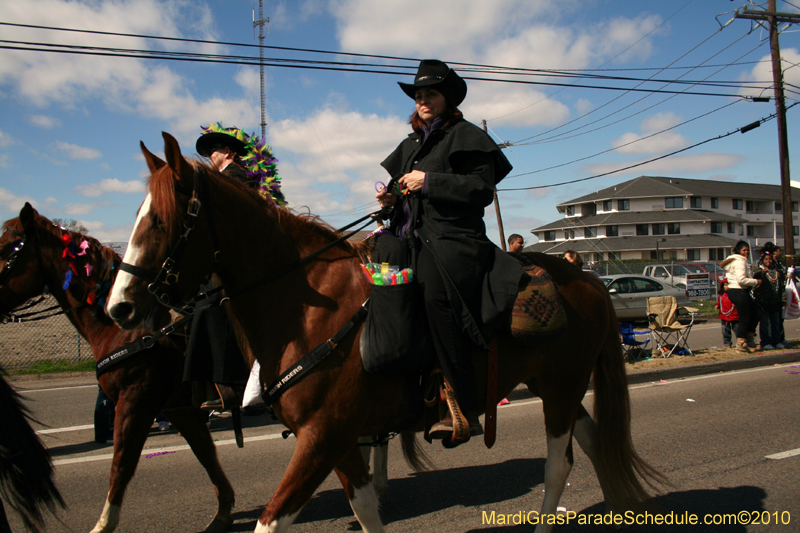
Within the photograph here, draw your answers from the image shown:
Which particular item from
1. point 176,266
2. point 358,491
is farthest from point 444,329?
point 176,266

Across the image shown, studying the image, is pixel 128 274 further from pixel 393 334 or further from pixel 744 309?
pixel 744 309

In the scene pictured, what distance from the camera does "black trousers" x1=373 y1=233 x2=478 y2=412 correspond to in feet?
8.44

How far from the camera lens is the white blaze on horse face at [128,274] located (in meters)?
2.20

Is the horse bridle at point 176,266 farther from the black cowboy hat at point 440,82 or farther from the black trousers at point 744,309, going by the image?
the black trousers at point 744,309

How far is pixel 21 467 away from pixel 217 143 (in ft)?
7.07

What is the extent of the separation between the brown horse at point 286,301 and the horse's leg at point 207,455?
4.40 ft

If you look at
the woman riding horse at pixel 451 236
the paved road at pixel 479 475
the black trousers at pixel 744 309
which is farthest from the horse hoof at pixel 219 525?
the black trousers at pixel 744 309

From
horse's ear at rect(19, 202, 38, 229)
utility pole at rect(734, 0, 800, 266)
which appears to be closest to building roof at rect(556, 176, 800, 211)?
utility pole at rect(734, 0, 800, 266)

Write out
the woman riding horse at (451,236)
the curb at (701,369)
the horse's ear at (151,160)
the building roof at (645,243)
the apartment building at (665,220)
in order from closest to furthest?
the horse's ear at (151,160)
the woman riding horse at (451,236)
the curb at (701,369)
the building roof at (645,243)
the apartment building at (665,220)

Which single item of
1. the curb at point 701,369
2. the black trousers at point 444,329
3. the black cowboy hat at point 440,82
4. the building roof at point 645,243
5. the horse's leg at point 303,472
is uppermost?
the building roof at point 645,243

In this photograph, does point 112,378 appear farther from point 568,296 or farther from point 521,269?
point 568,296

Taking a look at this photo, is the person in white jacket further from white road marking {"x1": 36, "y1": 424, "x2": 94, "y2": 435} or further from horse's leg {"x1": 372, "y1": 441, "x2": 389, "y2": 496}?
white road marking {"x1": 36, "y1": 424, "x2": 94, "y2": 435}

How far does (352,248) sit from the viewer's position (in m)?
2.82

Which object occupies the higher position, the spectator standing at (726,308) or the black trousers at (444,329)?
the black trousers at (444,329)
